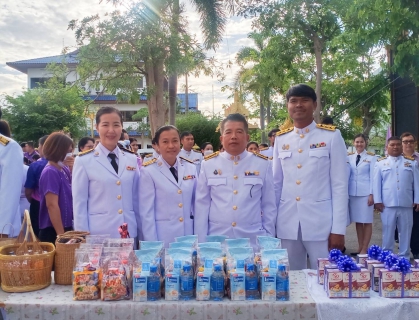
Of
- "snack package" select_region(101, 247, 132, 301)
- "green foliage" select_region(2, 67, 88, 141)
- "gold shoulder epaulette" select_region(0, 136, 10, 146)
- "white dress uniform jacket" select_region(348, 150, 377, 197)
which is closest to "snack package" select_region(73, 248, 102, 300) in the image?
"snack package" select_region(101, 247, 132, 301)

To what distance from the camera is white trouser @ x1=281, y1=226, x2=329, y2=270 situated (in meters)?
2.96

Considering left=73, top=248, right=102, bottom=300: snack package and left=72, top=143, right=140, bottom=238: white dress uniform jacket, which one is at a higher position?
left=72, top=143, right=140, bottom=238: white dress uniform jacket

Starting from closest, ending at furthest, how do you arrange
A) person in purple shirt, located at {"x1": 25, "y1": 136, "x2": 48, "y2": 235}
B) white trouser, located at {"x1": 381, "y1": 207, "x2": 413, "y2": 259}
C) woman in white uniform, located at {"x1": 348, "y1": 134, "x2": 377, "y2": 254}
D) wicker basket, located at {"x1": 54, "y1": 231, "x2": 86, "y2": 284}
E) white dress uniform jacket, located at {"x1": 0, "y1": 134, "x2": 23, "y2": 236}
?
wicker basket, located at {"x1": 54, "y1": 231, "x2": 86, "y2": 284} < white dress uniform jacket, located at {"x1": 0, "y1": 134, "x2": 23, "y2": 236} < person in purple shirt, located at {"x1": 25, "y1": 136, "x2": 48, "y2": 235} < white trouser, located at {"x1": 381, "y1": 207, "x2": 413, "y2": 259} < woman in white uniform, located at {"x1": 348, "y1": 134, "x2": 377, "y2": 254}

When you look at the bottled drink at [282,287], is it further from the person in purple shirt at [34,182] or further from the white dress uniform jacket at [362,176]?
the white dress uniform jacket at [362,176]

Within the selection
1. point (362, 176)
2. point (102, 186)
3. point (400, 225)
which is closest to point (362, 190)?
point (362, 176)

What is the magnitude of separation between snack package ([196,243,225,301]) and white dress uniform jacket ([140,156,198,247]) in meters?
0.91

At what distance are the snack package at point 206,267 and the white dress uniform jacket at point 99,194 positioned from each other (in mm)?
998

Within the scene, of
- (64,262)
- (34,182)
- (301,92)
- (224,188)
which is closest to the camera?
(64,262)

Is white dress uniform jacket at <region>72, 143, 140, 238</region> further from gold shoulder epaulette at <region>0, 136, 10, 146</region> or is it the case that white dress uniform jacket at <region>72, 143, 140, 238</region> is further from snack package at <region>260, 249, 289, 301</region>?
snack package at <region>260, 249, 289, 301</region>

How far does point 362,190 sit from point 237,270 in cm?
476

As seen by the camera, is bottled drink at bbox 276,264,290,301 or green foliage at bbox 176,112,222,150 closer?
bottled drink at bbox 276,264,290,301

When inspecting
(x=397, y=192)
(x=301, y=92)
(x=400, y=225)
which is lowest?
(x=400, y=225)

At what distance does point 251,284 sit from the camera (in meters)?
2.04

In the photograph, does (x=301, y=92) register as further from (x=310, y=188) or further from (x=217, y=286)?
(x=217, y=286)
